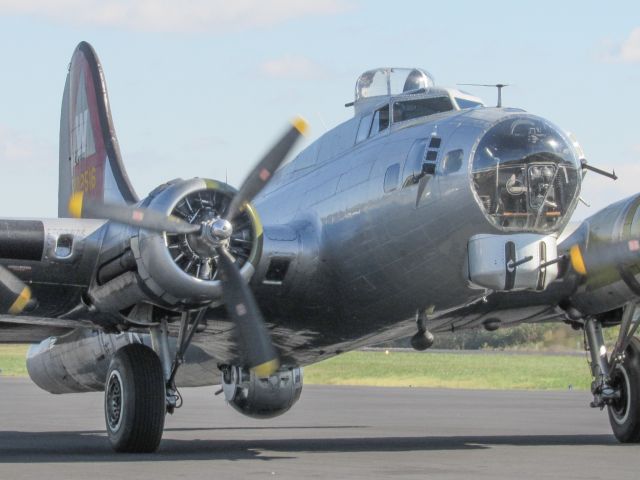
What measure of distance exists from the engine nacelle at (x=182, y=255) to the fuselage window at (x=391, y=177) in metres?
1.58

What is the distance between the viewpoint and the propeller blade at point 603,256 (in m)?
15.6

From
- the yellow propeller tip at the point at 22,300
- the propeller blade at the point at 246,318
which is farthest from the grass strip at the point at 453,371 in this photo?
the yellow propeller tip at the point at 22,300

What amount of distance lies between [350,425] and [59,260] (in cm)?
1011

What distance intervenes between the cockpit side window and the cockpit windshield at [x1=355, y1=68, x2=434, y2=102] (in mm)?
870

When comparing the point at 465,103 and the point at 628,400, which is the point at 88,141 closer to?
the point at 465,103

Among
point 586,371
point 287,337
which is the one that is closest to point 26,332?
point 287,337

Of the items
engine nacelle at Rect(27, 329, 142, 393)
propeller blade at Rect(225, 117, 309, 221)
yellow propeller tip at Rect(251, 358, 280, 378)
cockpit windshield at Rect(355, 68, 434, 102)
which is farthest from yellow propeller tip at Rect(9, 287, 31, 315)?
cockpit windshield at Rect(355, 68, 434, 102)

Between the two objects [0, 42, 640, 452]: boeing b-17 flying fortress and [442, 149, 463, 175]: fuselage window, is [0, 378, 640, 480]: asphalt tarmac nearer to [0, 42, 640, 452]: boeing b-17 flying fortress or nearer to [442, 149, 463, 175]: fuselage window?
[0, 42, 640, 452]: boeing b-17 flying fortress

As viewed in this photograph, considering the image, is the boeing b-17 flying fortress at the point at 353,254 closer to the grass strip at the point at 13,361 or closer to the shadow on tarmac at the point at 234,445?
the shadow on tarmac at the point at 234,445

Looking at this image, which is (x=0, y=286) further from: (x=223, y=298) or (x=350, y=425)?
(x=350, y=425)

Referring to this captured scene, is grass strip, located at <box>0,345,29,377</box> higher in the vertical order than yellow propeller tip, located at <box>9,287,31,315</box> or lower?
lower

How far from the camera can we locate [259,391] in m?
18.8

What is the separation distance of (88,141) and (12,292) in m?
6.64

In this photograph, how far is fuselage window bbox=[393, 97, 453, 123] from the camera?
15922mm
